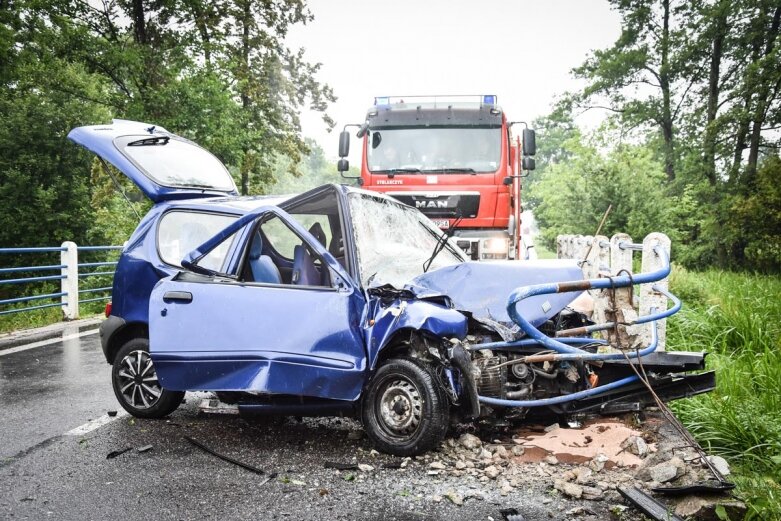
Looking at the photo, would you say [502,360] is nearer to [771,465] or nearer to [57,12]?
[771,465]

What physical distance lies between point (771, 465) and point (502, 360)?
1.82 metres

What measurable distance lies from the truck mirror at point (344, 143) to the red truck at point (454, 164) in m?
0.41

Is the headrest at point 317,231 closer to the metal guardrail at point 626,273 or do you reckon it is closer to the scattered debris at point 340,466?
the scattered debris at point 340,466

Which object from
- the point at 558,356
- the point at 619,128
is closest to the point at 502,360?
the point at 558,356

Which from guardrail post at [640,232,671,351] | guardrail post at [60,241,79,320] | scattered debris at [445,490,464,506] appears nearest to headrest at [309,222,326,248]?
scattered debris at [445,490,464,506]

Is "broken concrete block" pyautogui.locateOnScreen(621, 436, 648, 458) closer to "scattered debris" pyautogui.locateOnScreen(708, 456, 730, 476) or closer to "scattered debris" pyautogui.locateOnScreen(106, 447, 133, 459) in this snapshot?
"scattered debris" pyautogui.locateOnScreen(708, 456, 730, 476)

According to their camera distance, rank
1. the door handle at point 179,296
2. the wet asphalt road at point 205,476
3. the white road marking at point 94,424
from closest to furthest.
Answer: the wet asphalt road at point 205,476 → the door handle at point 179,296 → the white road marking at point 94,424

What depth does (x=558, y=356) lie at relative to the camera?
4.01m

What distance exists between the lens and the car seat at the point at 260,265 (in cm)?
499

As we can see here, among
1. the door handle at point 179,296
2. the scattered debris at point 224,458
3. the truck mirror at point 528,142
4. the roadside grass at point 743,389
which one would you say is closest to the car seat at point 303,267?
the door handle at point 179,296

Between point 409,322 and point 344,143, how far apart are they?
806 centimetres

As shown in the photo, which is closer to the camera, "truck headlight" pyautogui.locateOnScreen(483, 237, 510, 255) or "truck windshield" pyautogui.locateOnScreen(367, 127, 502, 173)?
"truck headlight" pyautogui.locateOnScreen(483, 237, 510, 255)

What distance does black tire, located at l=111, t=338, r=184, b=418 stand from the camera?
17.0ft

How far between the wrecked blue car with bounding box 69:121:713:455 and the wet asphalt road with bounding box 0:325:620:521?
30 cm
